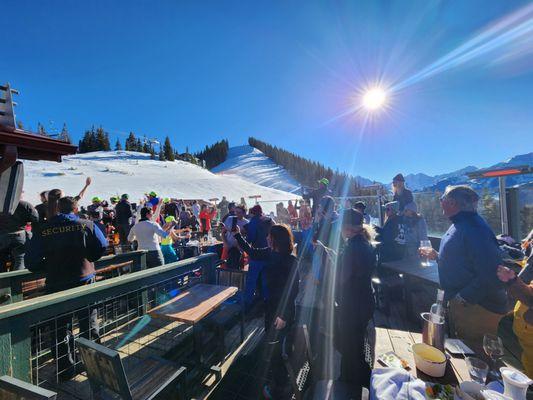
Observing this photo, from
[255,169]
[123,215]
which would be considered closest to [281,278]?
[123,215]

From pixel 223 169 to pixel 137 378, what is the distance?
8283cm

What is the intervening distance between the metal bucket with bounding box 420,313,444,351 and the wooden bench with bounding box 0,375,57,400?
224 centimetres

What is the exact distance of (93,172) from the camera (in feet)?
124

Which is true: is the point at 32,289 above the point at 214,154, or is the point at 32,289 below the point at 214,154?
below

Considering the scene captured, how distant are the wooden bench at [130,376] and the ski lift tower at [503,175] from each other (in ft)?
16.7

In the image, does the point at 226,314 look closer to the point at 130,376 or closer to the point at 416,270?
the point at 130,376

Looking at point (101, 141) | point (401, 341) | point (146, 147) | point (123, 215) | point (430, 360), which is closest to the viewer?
point (430, 360)

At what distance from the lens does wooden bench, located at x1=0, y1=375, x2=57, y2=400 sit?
1.17 metres

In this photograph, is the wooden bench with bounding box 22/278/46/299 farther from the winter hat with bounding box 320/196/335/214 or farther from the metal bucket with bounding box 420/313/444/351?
the winter hat with bounding box 320/196/335/214

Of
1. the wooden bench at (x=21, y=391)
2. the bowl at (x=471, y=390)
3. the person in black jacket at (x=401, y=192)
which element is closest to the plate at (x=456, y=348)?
the bowl at (x=471, y=390)

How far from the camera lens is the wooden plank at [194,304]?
238cm

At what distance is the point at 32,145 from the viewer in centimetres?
205

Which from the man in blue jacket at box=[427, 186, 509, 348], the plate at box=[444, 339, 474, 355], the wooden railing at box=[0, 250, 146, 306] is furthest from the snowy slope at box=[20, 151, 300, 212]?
the plate at box=[444, 339, 474, 355]

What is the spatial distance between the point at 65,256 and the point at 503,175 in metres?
6.19
